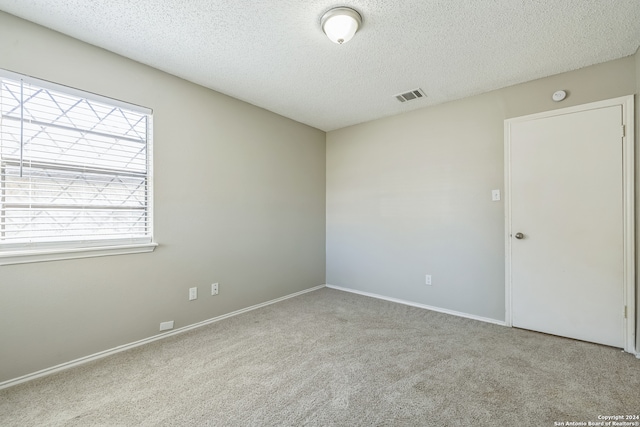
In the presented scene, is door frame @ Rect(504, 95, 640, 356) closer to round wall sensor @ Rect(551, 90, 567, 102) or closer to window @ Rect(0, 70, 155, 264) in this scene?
round wall sensor @ Rect(551, 90, 567, 102)

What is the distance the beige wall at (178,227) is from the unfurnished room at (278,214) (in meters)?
0.02

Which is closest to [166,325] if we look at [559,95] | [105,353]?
[105,353]

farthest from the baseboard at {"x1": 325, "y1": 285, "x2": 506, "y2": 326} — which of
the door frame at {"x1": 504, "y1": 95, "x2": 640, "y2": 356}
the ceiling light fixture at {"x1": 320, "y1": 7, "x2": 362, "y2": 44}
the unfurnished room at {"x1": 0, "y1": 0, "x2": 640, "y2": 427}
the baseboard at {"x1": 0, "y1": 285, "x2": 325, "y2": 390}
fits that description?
the ceiling light fixture at {"x1": 320, "y1": 7, "x2": 362, "y2": 44}

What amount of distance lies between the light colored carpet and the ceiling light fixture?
237 centimetres

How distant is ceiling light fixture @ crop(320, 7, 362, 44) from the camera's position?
5.81 ft

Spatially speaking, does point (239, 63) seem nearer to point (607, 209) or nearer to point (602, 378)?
point (607, 209)

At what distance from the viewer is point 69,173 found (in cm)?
206

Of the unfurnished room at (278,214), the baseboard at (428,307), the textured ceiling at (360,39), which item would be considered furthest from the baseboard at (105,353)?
the textured ceiling at (360,39)

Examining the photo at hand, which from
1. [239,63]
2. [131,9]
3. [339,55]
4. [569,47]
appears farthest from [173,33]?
[569,47]

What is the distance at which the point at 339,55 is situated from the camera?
7.47 feet

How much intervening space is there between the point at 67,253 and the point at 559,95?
4.33 meters

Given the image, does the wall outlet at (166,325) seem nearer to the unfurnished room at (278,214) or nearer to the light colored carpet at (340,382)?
the unfurnished room at (278,214)

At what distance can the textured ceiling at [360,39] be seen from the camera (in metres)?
1.76

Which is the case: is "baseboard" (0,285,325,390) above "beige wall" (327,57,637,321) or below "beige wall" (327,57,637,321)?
below
